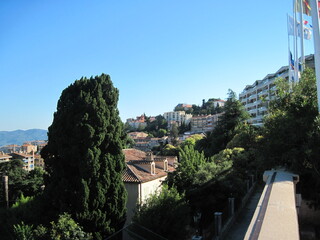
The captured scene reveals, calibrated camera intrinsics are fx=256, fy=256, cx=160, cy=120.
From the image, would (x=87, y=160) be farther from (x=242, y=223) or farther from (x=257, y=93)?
(x=257, y=93)

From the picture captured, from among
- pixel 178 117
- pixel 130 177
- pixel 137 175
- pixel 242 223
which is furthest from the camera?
pixel 178 117

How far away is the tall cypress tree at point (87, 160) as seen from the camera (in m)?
12.1

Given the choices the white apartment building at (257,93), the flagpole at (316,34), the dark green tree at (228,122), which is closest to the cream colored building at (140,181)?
the flagpole at (316,34)

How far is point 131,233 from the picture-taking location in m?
12.2

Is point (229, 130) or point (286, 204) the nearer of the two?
point (286, 204)

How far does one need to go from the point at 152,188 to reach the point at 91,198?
8.65m

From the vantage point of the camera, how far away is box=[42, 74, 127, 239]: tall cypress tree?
12.1 meters

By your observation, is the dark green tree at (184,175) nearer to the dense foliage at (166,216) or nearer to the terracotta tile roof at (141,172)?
the terracotta tile roof at (141,172)

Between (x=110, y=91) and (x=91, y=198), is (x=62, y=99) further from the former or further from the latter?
(x=91, y=198)

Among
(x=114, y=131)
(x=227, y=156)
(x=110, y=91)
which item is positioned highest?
(x=110, y=91)

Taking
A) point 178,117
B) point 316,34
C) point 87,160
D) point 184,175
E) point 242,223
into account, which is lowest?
point 242,223

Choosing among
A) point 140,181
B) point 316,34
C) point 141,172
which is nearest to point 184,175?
point 140,181

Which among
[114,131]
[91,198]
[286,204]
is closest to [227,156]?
[114,131]

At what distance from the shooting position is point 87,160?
12172 millimetres
